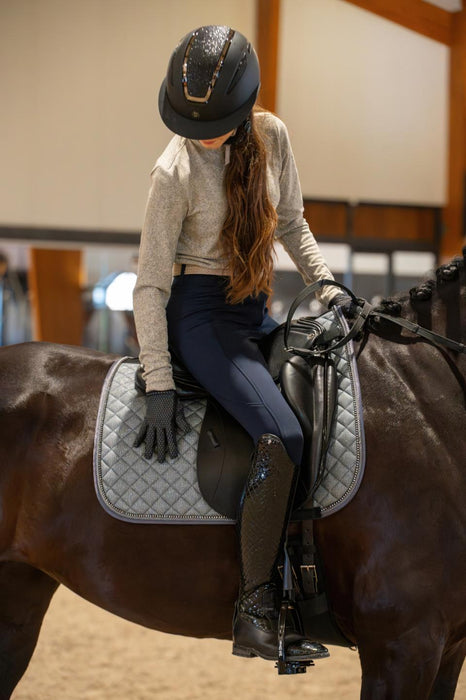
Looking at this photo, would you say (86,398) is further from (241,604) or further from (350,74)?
(350,74)

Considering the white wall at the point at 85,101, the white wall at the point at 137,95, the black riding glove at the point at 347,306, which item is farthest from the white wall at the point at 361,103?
the black riding glove at the point at 347,306

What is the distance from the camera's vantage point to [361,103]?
708 centimetres

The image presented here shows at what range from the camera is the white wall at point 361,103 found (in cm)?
685

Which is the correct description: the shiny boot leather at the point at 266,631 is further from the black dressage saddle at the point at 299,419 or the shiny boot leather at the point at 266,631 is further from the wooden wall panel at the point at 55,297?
the wooden wall panel at the point at 55,297

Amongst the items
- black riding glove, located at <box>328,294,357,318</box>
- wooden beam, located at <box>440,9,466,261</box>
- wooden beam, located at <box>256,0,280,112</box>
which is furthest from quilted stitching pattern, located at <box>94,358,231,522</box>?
wooden beam, located at <box>440,9,466,261</box>

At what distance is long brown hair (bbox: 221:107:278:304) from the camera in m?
1.84

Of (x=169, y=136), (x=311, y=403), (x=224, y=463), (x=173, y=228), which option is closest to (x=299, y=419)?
(x=311, y=403)

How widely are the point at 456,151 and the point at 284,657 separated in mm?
6531

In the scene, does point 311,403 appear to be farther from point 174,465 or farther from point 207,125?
point 207,125

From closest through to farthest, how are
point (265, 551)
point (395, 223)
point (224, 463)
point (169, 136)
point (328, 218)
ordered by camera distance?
point (265, 551) < point (224, 463) < point (169, 136) < point (328, 218) < point (395, 223)

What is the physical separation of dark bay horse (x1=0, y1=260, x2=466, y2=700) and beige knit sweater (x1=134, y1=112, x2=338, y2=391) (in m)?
0.26

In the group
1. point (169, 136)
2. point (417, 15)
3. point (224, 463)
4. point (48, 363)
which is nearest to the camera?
point (224, 463)

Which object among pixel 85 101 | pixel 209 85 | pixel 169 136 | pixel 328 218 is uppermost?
pixel 85 101

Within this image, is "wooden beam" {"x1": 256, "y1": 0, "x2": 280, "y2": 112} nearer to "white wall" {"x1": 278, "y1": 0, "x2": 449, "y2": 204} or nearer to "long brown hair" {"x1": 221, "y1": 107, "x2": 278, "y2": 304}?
"white wall" {"x1": 278, "y1": 0, "x2": 449, "y2": 204}
